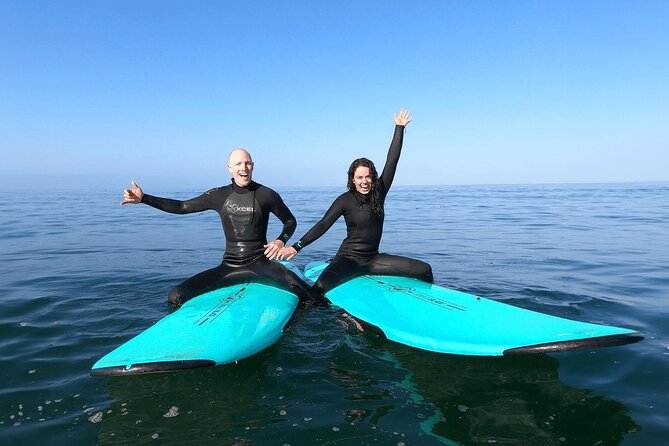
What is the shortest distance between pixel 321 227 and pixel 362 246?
2.50 feet

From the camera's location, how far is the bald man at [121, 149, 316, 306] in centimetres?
538

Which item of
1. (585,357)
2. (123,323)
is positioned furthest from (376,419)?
(123,323)

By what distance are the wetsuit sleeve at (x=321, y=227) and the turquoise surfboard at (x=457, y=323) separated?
2.41ft

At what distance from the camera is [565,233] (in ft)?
41.9

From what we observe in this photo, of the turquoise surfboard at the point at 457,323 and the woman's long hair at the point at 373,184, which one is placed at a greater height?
the woman's long hair at the point at 373,184

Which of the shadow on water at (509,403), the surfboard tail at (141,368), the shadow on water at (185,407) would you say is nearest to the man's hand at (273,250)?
the shadow on water at (185,407)

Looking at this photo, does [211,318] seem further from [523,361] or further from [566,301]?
[566,301]

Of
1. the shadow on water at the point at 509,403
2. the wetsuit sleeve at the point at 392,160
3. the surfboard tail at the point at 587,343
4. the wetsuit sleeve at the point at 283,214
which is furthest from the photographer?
the wetsuit sleeve at the point at 392,160

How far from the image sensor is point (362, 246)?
595 centimetres

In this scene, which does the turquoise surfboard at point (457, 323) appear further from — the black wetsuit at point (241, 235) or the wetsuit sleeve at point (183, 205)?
the wetsuit sleeve at point (183, 205)

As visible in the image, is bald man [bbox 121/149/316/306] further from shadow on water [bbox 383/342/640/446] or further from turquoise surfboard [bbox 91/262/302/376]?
shadow on water [bbox 383/342/640/446]

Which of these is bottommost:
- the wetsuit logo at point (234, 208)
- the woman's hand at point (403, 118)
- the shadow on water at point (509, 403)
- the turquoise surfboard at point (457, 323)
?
the shadow on water at point (509, 403)

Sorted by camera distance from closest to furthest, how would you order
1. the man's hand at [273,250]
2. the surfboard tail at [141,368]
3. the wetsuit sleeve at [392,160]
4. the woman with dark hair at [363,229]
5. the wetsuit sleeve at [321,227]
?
the surfboard tail at [141,368]
the man's hand at [273,250]
the wetsuit sleeve at [321,227]
the woman with dark hair at [363,229]
the wetsuit sleeve at [392,160]

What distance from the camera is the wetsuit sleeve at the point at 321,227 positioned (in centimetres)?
536
